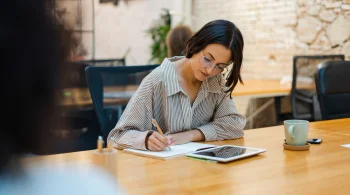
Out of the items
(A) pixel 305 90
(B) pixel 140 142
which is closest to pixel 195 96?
(B) pixel 140 142

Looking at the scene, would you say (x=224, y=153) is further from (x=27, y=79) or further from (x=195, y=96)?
(x=27, y=79)

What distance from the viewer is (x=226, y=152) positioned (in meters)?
1.37

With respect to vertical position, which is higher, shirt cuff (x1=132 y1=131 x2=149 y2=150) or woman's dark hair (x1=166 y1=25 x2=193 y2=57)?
woman's dark hair (x1=166 y1=25 x2=193 y2=57)

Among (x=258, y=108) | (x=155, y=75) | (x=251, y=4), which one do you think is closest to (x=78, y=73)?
(x=155, y=75)

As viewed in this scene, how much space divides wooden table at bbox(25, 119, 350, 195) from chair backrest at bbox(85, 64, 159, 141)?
0.54 meters

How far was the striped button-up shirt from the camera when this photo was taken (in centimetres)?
165

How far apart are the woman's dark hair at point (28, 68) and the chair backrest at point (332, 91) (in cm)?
237

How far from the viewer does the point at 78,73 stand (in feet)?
0.59

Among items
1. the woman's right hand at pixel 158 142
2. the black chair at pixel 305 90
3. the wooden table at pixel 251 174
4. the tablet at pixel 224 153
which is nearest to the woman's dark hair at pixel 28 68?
the wooden table at pixel 251 174

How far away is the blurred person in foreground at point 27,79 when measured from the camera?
16 centimetres

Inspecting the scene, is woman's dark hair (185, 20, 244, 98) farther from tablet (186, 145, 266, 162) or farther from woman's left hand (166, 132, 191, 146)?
tablet (186, 145, 266, 162)

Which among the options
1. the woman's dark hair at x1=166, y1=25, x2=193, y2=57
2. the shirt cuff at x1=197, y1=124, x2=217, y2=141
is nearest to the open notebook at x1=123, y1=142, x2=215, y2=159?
the shirt cuff at x1=197, y1=124, x2=217, y2=141

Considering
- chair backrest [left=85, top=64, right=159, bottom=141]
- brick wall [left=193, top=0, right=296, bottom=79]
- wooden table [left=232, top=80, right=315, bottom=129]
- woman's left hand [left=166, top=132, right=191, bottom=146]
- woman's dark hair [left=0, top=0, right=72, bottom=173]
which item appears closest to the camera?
woman's dark hair [left=0, top=0, right=72, bottom=173]

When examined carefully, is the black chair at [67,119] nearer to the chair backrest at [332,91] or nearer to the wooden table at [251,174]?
the wooden table at [251,174]
